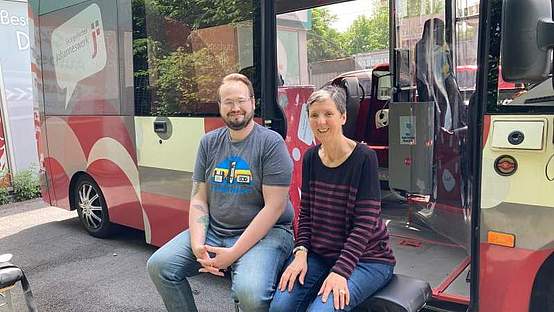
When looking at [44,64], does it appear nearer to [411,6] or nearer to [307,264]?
[411,6]

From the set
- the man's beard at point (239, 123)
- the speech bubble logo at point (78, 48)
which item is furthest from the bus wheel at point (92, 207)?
the man's beard at point (239, 123)

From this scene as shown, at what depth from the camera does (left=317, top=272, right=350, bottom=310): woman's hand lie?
6.63 ft

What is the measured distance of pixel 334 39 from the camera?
21.5ft

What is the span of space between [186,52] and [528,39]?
240 centimetres

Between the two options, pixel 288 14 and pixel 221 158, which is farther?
pixel 288 14

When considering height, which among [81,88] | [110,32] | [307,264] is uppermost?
[110,32]

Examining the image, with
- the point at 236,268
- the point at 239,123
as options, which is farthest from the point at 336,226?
the point at 239,123

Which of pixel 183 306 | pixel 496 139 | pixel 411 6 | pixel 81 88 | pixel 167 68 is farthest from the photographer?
pixel 81 88

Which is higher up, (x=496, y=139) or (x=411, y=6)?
(x=411, y=6)

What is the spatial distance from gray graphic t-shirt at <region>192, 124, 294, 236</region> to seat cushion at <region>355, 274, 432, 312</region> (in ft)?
2.28

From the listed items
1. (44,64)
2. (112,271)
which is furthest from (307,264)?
(44,64)

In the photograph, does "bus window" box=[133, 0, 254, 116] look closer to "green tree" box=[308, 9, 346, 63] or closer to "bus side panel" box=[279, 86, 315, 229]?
"bus side panel" box=[279, 86, 315, 229]

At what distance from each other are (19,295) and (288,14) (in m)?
3.36

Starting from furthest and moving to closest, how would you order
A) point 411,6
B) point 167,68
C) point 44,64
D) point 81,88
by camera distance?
1. point 44,64
2. point 81,88
3. point 411,6
4. point 167,68
